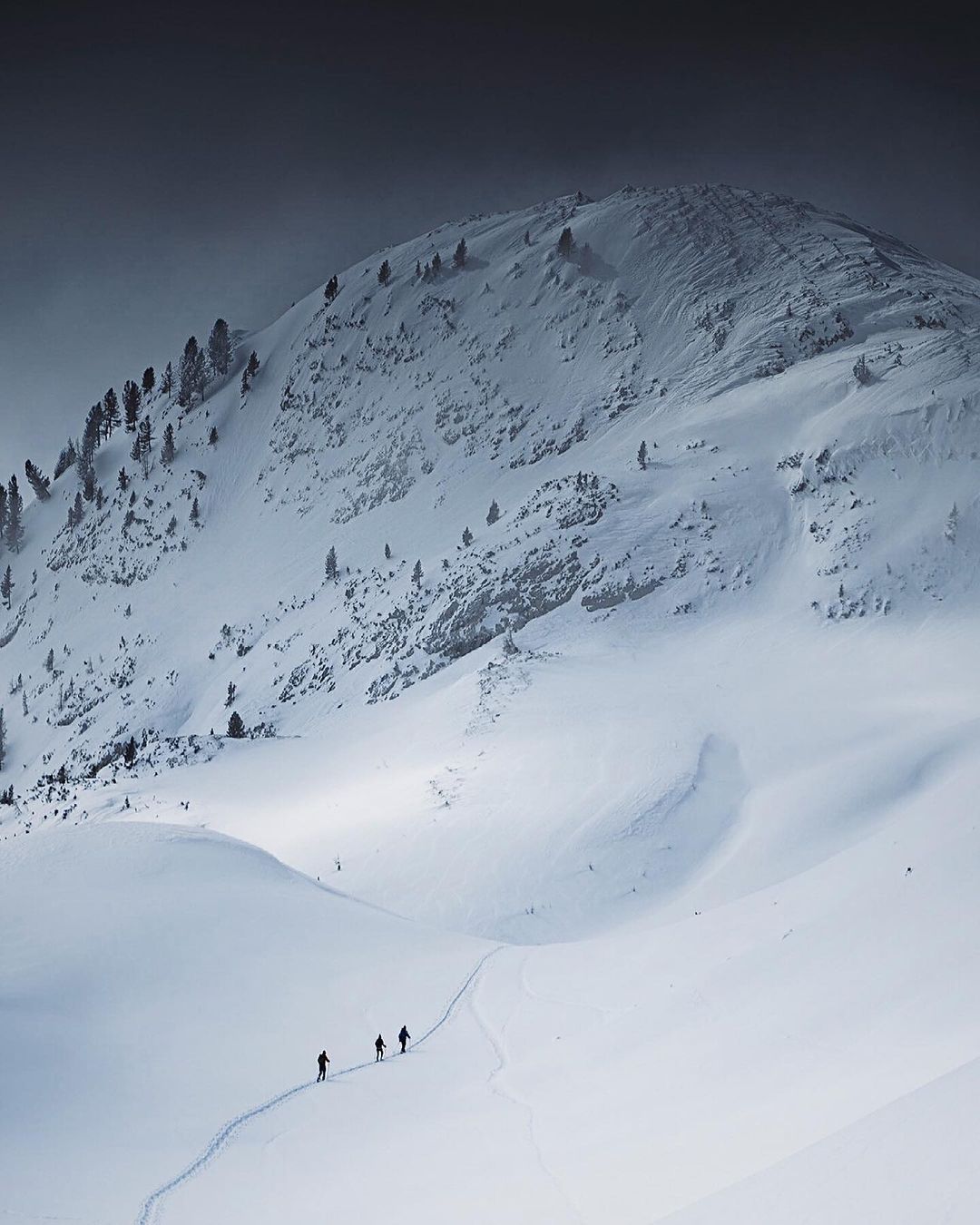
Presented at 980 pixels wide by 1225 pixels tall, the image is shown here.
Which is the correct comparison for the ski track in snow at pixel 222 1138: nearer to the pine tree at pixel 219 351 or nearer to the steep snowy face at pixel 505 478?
the steep snowy face at pixel 505 478

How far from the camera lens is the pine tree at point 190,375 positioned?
117688 mm

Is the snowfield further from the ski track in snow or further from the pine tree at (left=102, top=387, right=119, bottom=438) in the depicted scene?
the pine tree at (left=102, top=387, right=119, bottom=438)

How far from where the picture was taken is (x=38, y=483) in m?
122

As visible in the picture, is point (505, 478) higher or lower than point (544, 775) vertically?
higher

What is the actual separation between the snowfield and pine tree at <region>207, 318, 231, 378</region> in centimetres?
2030

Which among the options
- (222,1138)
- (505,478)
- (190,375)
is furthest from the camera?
(190,375)

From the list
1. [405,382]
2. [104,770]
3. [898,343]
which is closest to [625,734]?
[104,770]

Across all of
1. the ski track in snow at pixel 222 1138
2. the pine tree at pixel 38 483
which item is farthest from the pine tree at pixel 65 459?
the ski track in snow at pixel 222 1138

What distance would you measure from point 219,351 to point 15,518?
3735 centimetres

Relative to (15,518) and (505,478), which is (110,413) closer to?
(15,518)

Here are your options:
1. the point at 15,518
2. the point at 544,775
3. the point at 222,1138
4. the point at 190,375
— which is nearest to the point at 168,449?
the point at 190,375

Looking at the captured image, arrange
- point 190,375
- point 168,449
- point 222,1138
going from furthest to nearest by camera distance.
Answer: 1. point 190,375
2. point 168,449
3. point 222,1138

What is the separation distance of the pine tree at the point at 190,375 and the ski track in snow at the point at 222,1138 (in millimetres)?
113725

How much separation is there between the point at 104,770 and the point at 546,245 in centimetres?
8085
